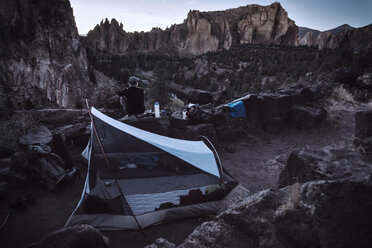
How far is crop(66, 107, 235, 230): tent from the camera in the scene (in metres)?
3.51

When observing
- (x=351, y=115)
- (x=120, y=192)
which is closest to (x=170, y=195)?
(x=120, y=192)

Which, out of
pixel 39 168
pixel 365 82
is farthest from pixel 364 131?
pixel 39 168

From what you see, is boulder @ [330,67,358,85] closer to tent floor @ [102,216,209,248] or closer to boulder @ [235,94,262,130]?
boulder @ [235,94,262,130]

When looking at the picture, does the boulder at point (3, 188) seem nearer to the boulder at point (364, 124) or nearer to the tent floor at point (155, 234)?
the tent floor at point (155, 234)

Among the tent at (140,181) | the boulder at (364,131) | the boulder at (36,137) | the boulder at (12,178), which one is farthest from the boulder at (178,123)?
the boulder at (364,131)

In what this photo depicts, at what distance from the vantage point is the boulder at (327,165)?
95.7 inches

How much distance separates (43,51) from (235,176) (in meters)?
77.1

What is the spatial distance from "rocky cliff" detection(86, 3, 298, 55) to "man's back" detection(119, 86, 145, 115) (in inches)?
4601

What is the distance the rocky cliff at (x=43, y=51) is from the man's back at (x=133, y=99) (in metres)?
58.0

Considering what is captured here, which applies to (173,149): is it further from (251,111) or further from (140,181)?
(251,111)

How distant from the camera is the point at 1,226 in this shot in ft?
11.0

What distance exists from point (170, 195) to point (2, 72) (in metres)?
67.1

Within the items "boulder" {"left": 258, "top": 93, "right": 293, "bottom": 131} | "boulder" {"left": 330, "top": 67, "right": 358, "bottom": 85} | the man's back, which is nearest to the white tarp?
the man's back

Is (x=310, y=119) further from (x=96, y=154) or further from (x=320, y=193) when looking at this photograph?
(x=96, y=154)
